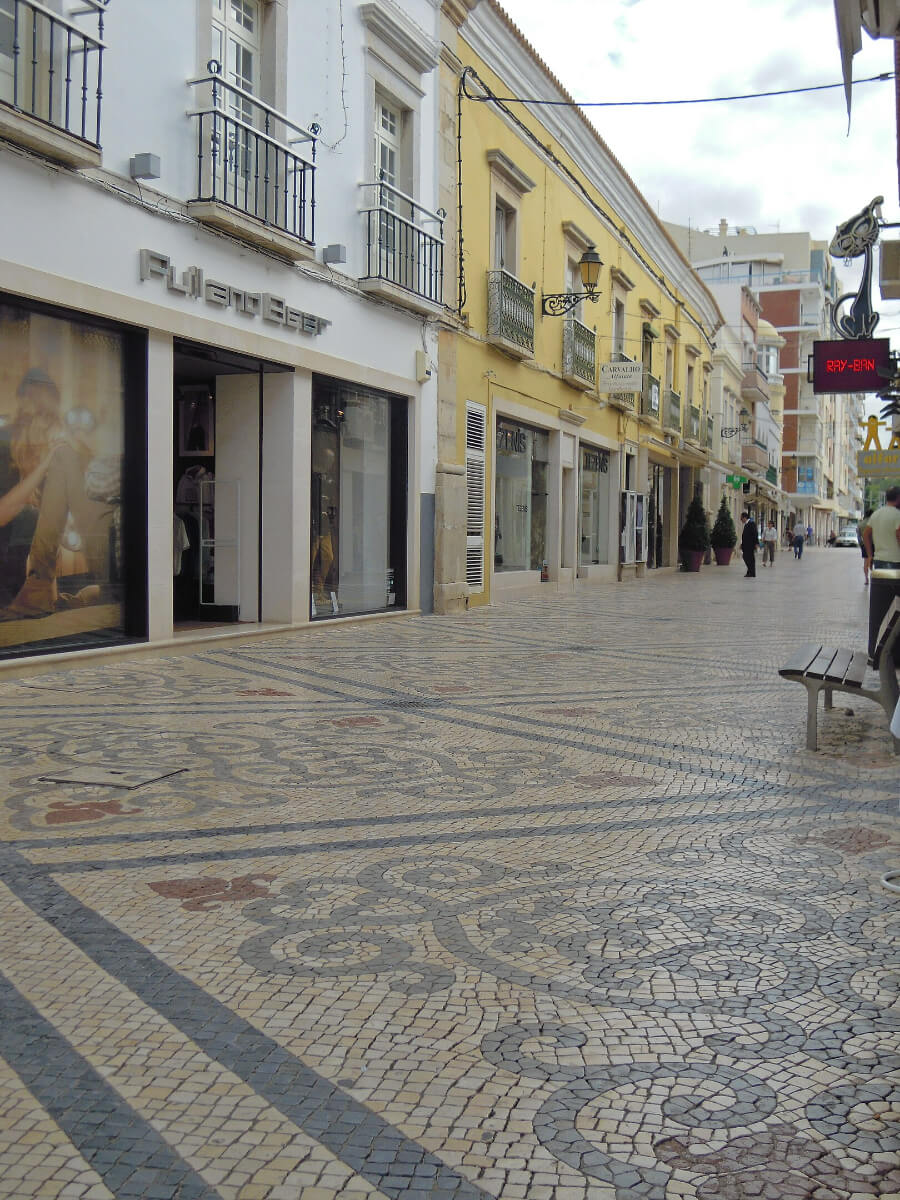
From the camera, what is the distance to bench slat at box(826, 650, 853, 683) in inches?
226

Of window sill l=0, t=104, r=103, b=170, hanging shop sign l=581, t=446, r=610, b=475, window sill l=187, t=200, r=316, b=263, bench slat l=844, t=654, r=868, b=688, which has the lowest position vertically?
bench slat l=844, t=654, r=868, b=688

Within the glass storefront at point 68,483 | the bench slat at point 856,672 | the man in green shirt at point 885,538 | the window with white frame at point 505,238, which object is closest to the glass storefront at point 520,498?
the window with white frame at point 505,238

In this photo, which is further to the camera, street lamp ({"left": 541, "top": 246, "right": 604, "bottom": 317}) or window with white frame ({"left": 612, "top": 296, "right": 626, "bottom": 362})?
window with white frame ({"left": 612, "top": 296, "right": 626, "bottom": 362})

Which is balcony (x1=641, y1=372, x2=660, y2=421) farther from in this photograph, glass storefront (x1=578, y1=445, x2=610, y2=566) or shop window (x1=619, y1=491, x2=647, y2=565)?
glass storefront (x1=578, y1=445, x2=610, y2=566)

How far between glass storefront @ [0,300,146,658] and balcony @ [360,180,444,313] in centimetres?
400

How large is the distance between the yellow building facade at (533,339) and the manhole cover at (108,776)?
9296mm

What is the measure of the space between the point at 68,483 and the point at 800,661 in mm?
5541

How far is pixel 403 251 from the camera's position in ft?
42.7

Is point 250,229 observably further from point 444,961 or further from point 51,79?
point 444,961

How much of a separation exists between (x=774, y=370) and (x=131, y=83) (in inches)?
2366

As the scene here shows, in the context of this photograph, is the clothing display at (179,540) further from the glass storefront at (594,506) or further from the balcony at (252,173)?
the glass storefront at (594,506)

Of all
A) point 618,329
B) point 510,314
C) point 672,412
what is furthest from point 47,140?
point 672,412

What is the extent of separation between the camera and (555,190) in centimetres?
1900

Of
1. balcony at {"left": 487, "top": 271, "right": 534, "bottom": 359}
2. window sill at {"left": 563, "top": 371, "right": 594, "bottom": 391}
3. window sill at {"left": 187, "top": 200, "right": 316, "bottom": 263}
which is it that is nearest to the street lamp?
balcony at {"left": 487, "top": 271, "right": 534, "bottom": 359}
